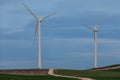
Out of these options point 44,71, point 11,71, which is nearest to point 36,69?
point 44,71

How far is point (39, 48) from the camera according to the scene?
89.9 m

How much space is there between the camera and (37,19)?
93.4 m

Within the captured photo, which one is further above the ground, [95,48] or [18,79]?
[95,48]

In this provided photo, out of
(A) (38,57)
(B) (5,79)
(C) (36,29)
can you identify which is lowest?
(B) (5,79)

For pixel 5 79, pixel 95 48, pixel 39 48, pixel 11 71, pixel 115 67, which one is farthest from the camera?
pixel 115 67

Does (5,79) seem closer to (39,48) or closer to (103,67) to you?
(39,48)

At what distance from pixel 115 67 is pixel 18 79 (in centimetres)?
5846

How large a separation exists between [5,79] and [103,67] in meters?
65.7

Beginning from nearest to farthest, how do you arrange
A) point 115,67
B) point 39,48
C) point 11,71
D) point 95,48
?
point 39,48
point 11,71
point 95,48
point 115,67

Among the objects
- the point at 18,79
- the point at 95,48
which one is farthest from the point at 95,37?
the point at 18,79

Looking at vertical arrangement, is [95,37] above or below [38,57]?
above

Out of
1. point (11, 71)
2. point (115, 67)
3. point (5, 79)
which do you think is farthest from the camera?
point (115, 67)

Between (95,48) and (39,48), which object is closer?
(39,48)

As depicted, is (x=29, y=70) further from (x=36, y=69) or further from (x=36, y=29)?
(x=36, y=29)
